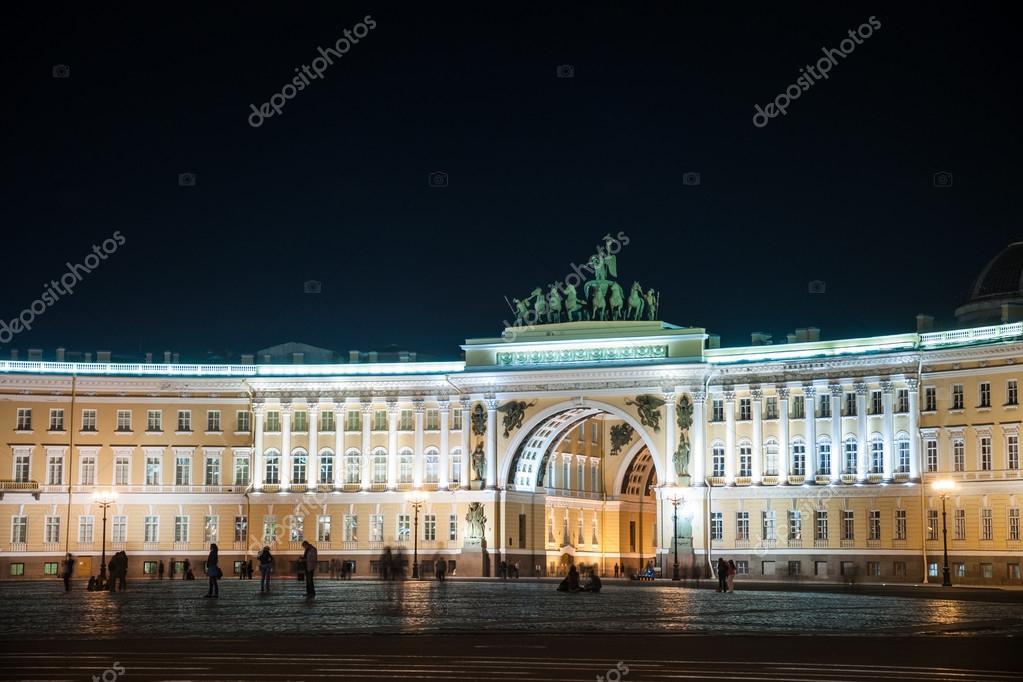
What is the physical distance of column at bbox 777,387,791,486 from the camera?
3553 inches

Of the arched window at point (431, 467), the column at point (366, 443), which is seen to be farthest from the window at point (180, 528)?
the arched window at point (431, 467)

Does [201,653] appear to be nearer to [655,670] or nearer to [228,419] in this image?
[655,670]

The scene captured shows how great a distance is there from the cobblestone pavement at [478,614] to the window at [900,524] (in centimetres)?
3185

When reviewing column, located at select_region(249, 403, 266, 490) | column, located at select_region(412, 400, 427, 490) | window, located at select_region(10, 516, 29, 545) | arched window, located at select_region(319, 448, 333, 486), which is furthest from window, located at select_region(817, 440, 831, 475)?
window, located at select_region(10, 516, 29, 545)

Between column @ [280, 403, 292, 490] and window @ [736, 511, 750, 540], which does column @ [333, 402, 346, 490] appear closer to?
column @ [280, 403, 292, 490]

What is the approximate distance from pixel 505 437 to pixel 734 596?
42035 millimetres

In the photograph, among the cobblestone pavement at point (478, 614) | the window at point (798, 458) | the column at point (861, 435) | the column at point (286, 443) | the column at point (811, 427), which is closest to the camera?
the cobblestone pavement at point (478, 614)

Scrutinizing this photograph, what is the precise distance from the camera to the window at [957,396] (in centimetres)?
8444

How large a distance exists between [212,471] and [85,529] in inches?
333

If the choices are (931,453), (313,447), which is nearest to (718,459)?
(931,453)

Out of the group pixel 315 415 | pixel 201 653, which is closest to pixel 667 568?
pixel 315 415

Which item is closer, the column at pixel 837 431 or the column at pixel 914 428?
the column at pixel 914 428

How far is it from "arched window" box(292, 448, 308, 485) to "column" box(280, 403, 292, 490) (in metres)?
0.27

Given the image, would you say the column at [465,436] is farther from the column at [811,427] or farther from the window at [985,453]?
the window at [985,453]
